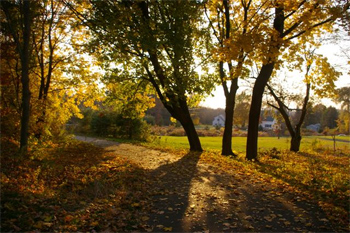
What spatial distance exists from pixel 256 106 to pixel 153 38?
17.6ft

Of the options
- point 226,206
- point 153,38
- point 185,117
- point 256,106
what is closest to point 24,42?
point 153,38

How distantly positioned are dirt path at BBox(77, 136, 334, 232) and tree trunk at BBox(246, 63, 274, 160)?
4.31 metres

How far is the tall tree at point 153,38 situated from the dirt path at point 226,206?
5192 millimetres

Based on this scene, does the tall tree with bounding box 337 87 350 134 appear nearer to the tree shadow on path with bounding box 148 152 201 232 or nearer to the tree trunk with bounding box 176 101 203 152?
the tree trunk with bounding box 176 101 203 152

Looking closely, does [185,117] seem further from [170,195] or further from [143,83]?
[170,195]

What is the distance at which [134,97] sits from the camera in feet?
50.3

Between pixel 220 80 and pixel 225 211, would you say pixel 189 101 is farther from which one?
pixel 225 211

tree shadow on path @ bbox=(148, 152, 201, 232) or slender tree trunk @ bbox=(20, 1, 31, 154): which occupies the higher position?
slender tree trunk @ bbox=(20, 1, 31, 154)

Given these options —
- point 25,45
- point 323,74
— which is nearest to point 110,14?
point 25,45

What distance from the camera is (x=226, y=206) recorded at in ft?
18.9

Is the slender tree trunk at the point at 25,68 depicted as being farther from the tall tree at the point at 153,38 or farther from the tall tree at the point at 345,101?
the tall tree at the point at 345,101

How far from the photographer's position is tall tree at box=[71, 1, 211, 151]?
10781 mm

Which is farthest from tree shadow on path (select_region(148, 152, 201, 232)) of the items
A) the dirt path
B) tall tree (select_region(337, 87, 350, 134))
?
tall tree (select_region(337, 87, 350, 134))

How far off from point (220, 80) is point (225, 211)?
9.78 meters
